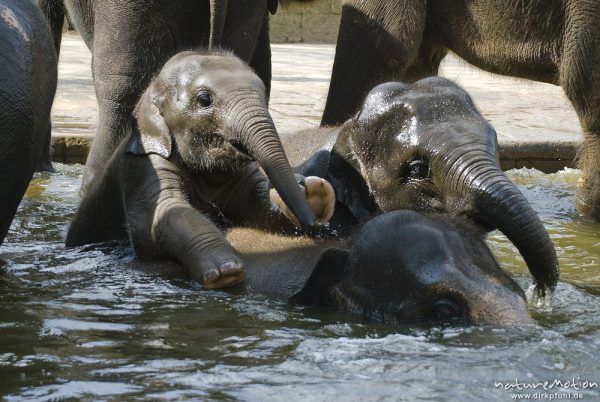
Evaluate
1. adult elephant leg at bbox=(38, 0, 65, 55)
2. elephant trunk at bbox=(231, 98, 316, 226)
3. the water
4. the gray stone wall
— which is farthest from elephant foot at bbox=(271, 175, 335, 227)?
the gray stone wall

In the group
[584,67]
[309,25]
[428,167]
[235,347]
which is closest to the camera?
[235,347]

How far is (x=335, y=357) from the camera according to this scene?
431 cm

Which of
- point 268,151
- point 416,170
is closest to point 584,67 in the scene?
point 416,170

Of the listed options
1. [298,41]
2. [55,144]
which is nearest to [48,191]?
[55,144]

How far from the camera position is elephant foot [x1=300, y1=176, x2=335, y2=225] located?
5.64 m

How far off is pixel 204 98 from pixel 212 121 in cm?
10

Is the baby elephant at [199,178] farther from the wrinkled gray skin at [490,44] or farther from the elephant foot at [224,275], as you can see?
the wrinkled gray skin at [490,44]

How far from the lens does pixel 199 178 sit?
6.12m

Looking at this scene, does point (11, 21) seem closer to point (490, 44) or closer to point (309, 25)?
point (490, 44)

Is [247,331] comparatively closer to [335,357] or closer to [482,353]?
[335,357]

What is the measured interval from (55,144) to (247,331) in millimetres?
5372

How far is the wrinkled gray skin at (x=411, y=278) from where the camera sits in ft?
15.2

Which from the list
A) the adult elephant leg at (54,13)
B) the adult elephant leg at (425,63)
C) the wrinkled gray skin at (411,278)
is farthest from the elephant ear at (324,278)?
the adult elephant leg at (54,13)

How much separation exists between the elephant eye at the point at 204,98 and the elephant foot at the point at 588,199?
287 centimetres
